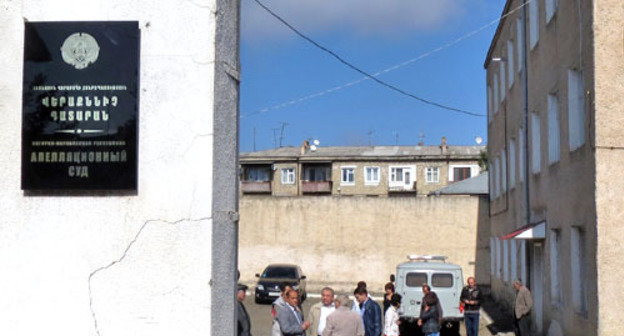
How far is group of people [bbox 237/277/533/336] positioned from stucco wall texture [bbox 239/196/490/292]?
17481 mm

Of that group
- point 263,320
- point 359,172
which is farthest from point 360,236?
point 359,172

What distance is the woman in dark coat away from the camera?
57.6 ft

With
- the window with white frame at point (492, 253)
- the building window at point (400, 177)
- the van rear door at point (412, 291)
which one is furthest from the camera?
the building window at point (400, 177)

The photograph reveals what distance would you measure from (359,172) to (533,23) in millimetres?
55581

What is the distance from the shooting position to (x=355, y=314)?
11.8m

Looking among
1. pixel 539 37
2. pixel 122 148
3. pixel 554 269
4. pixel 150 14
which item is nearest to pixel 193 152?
pixel 122 148

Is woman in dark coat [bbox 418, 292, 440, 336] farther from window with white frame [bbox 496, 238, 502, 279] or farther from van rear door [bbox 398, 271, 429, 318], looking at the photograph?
window with white frame [bbox 496, 238, 502, 279]

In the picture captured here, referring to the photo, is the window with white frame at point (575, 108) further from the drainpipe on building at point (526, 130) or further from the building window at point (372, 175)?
the building window at point (372, 175)

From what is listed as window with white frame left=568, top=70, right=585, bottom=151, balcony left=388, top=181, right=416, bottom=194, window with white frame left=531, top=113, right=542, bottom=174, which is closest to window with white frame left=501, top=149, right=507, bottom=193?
window with white frame left=531, top=113, right=542, bottom=174

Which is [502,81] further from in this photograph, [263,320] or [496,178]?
[263,320]

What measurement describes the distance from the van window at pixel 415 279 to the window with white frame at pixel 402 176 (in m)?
52.2

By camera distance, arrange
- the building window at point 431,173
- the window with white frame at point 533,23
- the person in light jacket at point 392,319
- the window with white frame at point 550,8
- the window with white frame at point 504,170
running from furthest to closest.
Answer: the building window at point 431,173 → the window with white frame at point 504,170 → the window with white frame at point 533,23 → the window with white frame at point 550,8 → the person in light jacket at point 392,319

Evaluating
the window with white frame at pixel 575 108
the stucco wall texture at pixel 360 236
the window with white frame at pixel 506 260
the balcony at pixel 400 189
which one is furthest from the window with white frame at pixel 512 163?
the balcony at pixel 400 189

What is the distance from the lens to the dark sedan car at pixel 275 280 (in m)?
32.9
